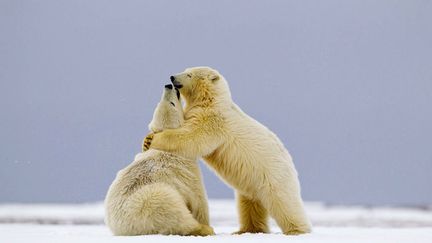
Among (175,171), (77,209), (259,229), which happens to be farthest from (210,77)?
(77,209)

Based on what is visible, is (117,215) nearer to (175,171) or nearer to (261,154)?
(175,171)

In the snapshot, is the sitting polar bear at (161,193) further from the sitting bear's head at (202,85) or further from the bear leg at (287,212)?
the bear leg at (287,212)

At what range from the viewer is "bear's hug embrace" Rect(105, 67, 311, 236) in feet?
18.2

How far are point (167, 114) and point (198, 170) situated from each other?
63 centimetres

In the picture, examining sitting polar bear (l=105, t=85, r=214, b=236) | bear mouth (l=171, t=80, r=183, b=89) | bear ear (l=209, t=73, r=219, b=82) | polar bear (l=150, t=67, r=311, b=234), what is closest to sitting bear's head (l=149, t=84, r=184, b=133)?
sitting polar bear (l=105, t=85, r=214, b=236)

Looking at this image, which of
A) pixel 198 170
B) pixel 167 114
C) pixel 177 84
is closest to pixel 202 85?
pixel 177 84

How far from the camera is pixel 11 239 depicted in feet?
17.0

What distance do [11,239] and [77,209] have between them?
18833mm

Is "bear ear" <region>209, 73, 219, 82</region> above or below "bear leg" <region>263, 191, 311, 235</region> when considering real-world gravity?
above

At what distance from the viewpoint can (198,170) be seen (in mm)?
6059

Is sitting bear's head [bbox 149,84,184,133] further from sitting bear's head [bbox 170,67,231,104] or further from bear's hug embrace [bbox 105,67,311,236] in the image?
sitting bear's head [bbox 170,67,231,104]

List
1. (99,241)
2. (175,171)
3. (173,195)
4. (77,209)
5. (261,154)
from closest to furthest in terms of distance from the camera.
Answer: (99,241), (173,195), (175,171), (261,154), (77,209)

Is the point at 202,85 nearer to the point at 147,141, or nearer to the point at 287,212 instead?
the point at 147,141

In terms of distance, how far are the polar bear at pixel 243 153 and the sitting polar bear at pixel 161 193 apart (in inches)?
7.2
